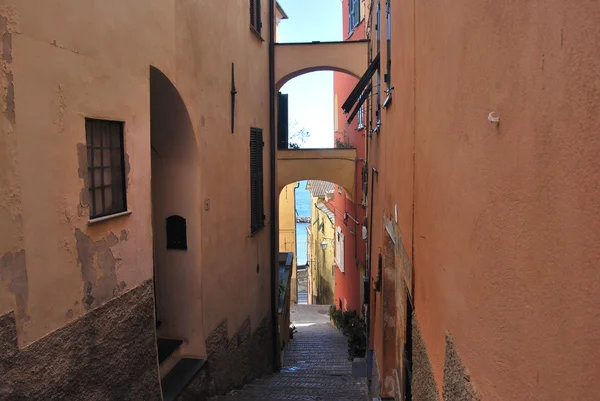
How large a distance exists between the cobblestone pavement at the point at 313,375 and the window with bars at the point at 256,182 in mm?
2830

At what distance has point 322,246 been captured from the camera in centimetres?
2955

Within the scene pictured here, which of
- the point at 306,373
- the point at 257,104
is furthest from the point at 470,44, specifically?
the point at 306,373

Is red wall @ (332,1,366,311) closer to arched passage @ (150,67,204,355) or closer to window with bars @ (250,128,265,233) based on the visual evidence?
window with bars @ (250,128,265,233)

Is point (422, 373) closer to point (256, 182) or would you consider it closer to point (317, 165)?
point (256, 182)

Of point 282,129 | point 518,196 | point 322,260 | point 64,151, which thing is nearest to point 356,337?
point 282,129

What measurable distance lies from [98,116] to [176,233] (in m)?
2.67

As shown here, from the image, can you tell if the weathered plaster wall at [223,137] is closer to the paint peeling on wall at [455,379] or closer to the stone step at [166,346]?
the stone step at [166,346]

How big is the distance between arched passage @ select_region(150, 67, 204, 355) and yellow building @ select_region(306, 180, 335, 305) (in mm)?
17065

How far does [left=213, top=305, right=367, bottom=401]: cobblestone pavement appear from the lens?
→ 8.12 meters

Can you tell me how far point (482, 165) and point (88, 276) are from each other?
324cm

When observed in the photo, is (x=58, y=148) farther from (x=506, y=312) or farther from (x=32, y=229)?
(x=506, y=312)

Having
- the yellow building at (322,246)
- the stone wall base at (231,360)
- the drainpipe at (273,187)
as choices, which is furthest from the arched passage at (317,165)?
the yellow building at (322,246)

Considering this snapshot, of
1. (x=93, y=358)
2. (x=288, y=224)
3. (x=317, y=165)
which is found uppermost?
(x=317, y=165)

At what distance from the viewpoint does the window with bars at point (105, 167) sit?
4273mm
